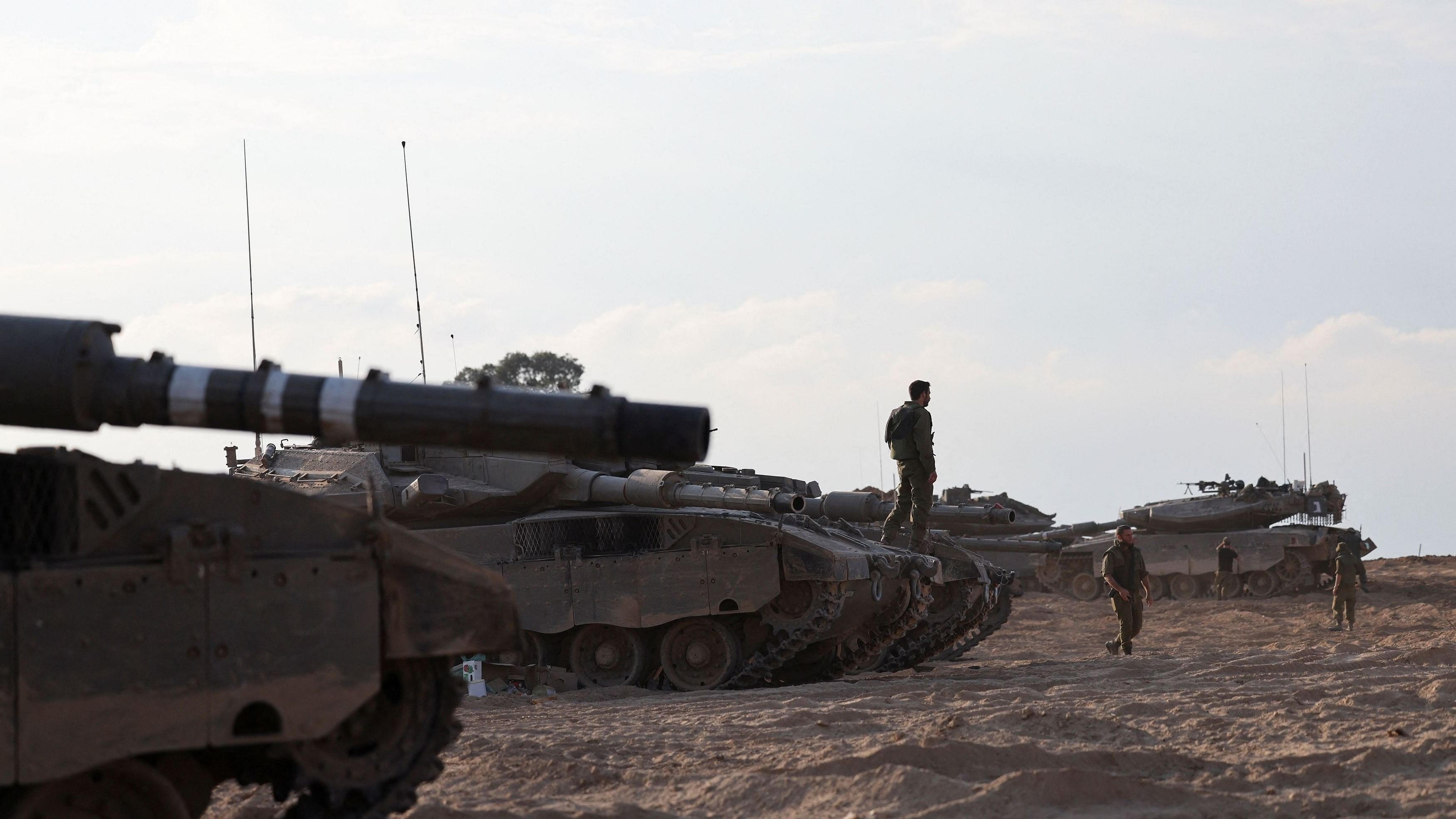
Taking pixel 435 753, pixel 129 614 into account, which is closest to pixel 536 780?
pixel 435 753

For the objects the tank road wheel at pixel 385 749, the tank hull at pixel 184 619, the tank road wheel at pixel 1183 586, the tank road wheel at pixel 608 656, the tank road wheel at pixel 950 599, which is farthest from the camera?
the tank road wheel at pixel 1183 586

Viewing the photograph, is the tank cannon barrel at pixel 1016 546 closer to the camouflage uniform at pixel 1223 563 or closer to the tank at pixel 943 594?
the camouflage uniform at pixel 1223 563

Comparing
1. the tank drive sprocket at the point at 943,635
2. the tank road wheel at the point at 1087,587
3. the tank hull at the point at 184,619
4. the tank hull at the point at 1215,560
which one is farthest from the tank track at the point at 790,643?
the tank road wheel at the point at 1087,587

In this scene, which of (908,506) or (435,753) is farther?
(908,506)

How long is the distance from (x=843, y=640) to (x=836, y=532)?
3.64 feet

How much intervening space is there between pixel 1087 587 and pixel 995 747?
25915 mm

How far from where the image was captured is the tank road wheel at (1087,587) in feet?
111

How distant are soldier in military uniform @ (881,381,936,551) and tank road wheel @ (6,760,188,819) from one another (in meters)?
9.63

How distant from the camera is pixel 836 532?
1586 cm

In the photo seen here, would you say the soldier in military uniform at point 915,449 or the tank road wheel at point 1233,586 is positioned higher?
the soldier in military uniform at point 915,449

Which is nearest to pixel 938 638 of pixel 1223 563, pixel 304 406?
pixel 304 406

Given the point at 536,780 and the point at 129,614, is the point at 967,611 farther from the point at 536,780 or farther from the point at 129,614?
the point at 129,614

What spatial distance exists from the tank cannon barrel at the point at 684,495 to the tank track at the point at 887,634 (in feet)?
5.07

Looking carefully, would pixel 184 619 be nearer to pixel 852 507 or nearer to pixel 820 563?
pixel 820 563
